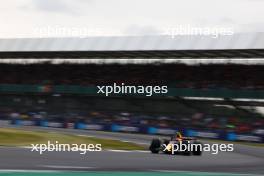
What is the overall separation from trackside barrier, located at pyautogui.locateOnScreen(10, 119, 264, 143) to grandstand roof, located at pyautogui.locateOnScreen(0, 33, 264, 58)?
5.75 metres

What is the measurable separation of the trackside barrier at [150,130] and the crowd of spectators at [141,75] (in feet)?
16.3

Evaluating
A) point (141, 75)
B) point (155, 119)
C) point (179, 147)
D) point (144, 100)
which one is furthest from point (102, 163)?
point (141, 75)

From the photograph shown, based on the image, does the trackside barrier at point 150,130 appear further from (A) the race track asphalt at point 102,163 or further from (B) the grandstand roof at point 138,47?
(A) the race track asphalt at point 102,163

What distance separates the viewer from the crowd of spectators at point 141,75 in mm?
34781

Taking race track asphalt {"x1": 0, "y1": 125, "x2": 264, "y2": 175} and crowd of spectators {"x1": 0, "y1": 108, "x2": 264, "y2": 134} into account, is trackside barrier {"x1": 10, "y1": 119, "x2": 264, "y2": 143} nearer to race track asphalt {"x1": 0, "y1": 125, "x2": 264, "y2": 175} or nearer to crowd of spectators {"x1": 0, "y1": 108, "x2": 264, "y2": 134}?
crowd of spectators {"x1": 0, "y1": 108, "x2": 264, "y2": 134}

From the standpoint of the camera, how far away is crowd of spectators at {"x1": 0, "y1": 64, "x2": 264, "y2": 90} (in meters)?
34.8

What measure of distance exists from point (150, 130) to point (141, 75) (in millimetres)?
8445

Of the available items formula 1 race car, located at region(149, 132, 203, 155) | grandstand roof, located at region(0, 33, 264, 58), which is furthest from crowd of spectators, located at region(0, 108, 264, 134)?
formula 1 race car, located at region(149, 132, 203, 155)

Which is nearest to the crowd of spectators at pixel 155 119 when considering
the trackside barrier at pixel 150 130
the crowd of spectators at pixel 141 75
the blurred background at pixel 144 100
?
the blurred background at pixel 144 100

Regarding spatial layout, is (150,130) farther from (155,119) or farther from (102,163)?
(102,163)

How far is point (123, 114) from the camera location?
35.7 m

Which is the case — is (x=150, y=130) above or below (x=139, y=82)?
below

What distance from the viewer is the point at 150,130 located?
1237 inches

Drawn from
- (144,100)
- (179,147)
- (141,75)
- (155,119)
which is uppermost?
(141,75)
